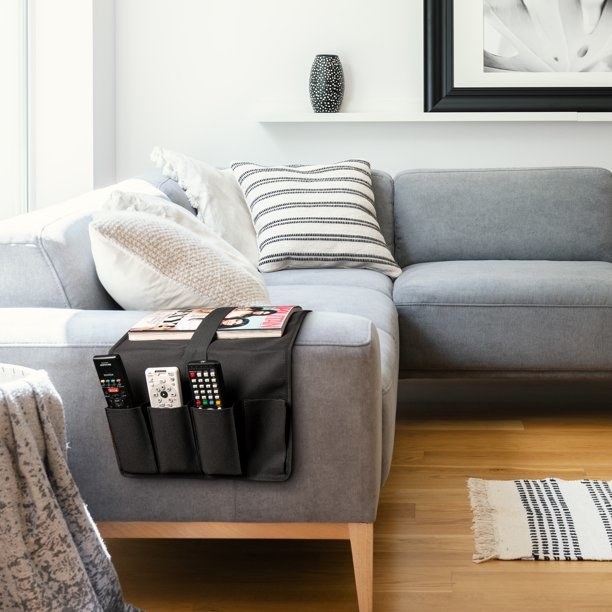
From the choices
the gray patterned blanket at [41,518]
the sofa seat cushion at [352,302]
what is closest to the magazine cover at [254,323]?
the gray patterned blanket at [41,518]

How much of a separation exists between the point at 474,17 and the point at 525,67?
29cm

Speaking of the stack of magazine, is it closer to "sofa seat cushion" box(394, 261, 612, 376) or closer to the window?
"sofa seat cushion" box(394, 261, 612, 376)

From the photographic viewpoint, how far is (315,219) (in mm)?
3391

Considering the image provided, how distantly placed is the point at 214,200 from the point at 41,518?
1994mm

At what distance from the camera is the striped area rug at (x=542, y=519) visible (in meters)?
2.08

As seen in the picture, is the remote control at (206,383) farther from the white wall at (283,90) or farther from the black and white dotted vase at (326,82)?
the white wall at (283,90)

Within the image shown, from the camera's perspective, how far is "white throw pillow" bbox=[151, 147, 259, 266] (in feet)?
11.0

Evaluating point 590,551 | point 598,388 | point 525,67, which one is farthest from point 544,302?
point 525,67

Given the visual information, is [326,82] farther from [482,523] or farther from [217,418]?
[217,418]

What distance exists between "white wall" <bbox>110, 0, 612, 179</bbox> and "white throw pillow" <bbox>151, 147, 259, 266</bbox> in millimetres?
734

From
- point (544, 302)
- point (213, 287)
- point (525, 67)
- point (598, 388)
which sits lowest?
point (598, 388)

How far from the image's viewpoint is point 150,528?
1.82 m

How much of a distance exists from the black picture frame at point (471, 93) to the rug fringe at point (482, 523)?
1.99 meters

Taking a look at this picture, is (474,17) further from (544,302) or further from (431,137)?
(544,302)
